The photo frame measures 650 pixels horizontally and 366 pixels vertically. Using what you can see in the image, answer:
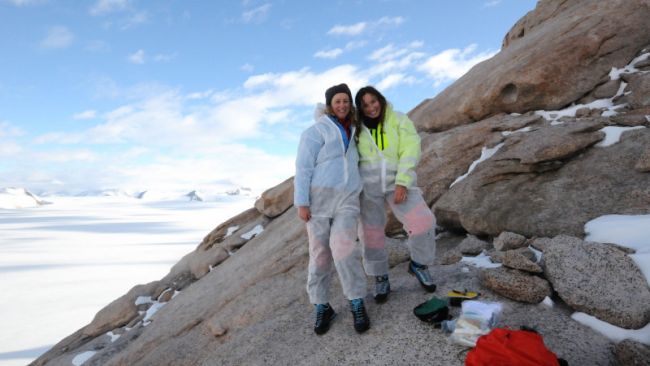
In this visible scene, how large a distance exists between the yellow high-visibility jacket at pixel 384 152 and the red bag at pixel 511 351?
2202 mm

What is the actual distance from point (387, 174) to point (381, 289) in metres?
1.75

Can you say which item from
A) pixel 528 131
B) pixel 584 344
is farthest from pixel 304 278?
pixel 528 131

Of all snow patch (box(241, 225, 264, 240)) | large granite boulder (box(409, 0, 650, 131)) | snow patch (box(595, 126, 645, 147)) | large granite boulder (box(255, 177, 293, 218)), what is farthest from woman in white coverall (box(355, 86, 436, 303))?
snow patch (box(241, 225, 264, 240))

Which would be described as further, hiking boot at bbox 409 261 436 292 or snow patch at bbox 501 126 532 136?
snow patch at bbox 501 126 532 136

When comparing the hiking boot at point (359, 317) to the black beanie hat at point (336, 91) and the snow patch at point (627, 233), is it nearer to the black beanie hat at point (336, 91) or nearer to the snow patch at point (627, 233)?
the black beanie hat at point (336, 91)

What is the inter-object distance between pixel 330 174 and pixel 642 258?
13.3 ft

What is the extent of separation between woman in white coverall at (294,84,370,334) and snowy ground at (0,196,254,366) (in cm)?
3390

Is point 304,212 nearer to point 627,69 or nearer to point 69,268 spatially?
point 627,69

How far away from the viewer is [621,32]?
927cm

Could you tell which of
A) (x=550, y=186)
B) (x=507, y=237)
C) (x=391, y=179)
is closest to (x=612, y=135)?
(x=550, y=186)

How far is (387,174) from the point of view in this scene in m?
4.90

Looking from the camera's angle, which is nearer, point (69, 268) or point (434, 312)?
point (434, 312)

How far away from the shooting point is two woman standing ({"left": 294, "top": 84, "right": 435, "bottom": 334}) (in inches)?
182

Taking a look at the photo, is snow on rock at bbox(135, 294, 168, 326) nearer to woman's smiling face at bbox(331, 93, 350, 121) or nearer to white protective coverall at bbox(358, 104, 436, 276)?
white protective coverall at bbox(358, 104, 436, 276)
